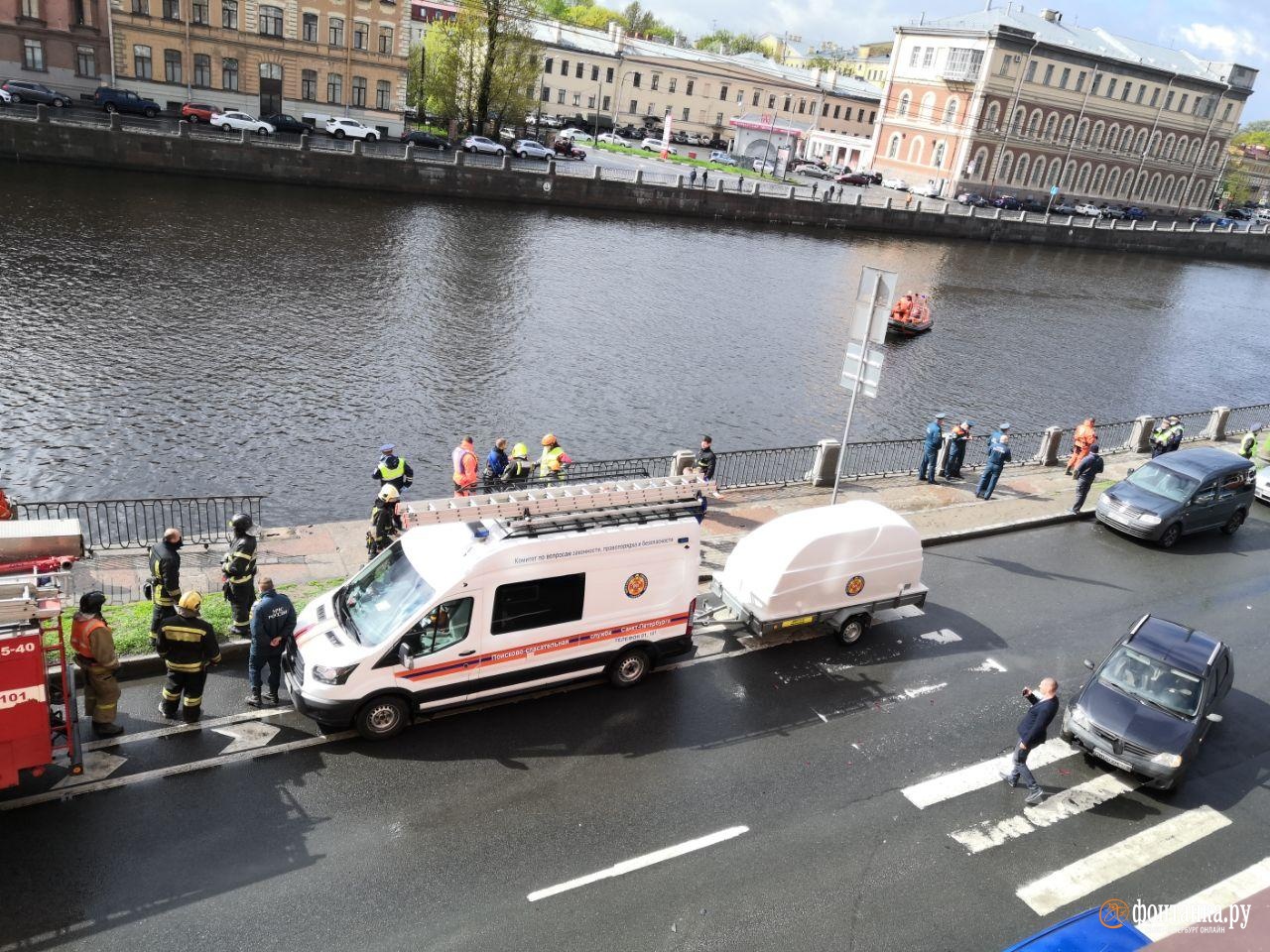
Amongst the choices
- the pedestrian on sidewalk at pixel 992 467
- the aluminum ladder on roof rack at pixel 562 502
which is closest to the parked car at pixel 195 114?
the pedestrian on sidewalk at pixel 992 467

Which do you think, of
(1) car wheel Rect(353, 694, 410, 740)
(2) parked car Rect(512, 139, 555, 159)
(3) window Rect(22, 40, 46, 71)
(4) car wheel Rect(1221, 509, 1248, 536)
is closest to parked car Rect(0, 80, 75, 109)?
(3) window Rect(22, 40, 46, 71)

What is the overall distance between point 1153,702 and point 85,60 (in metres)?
68.3

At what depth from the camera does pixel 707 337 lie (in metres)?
35.3

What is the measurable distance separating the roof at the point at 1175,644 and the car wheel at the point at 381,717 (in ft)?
30.1

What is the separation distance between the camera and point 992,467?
63.4 feet

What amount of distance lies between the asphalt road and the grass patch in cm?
67

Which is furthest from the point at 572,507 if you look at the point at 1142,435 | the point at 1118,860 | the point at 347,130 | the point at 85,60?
the point at 85,60

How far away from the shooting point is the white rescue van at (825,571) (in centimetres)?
1252

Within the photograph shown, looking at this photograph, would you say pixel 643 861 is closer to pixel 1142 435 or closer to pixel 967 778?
pixel 967 778

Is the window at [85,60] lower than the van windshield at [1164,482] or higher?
higher

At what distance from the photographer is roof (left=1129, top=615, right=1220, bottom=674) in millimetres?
11398

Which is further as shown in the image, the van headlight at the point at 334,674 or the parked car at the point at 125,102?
the parked car at the point at 125,102

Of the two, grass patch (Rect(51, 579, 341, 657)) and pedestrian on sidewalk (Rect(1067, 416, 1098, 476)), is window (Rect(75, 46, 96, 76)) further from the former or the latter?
pedestrian on sidewalk (Rect(1067, 416, 1098, 476))

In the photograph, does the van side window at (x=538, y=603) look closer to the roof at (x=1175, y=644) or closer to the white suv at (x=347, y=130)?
the roof at (x=1175, y=644)
